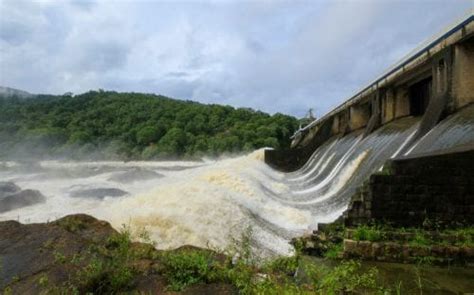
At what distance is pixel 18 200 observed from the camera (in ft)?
48.9

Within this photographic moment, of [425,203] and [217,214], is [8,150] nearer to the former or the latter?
[217,214]

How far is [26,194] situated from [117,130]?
142 feet

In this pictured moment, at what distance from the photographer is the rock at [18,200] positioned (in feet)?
47.5

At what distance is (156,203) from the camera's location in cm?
1085

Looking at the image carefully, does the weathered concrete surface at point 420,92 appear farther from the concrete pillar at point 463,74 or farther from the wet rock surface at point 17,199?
the wet rock surface at point 17,199

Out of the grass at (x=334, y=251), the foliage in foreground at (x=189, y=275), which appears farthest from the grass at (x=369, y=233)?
the foliage in foreground at (x=189, y=275)

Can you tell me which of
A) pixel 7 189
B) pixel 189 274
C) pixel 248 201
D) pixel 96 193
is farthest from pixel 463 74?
pixel 7 189

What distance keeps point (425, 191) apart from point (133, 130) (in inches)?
2054

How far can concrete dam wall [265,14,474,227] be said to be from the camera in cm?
1057

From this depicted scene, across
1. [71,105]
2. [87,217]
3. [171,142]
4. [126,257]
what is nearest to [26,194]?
[87,217]

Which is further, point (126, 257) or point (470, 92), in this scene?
point (470, 92)

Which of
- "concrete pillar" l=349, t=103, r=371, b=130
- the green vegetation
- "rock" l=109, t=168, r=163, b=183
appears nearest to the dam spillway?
Answer: the green vegetation

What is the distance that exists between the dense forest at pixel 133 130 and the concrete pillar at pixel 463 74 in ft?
123

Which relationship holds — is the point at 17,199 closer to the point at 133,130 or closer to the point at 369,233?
the point at 369,233
